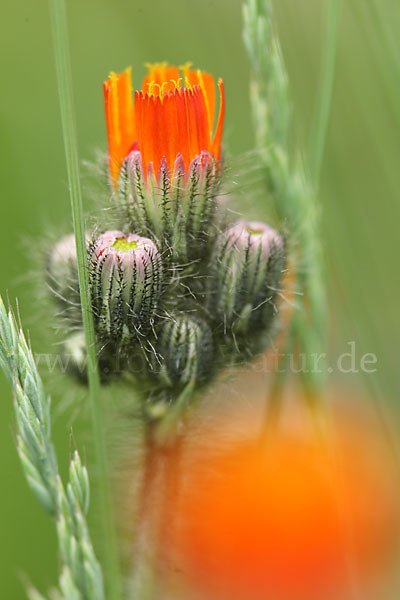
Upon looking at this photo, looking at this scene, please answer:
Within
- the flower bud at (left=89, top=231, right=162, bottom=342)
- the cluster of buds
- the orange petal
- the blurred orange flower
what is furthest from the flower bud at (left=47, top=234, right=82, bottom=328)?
the blurred orange flower

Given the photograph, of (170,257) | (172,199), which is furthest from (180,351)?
(172,199)

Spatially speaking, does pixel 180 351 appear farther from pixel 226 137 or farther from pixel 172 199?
pixel 226 137

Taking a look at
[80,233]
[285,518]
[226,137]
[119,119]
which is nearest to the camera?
[80,233]

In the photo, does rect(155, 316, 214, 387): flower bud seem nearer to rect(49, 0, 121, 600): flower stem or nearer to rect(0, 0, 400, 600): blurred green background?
rect(49, 0, 121, 600): flower stem

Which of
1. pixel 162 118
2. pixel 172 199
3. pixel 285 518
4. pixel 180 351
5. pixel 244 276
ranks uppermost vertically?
pixel 162 118

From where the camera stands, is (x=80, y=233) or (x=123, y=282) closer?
(x=80, y=233)

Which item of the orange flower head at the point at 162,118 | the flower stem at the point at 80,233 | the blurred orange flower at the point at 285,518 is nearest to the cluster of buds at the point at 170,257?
the orange flower head at the point at 162,118

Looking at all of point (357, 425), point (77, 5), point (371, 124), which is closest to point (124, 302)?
point (371, 124)
